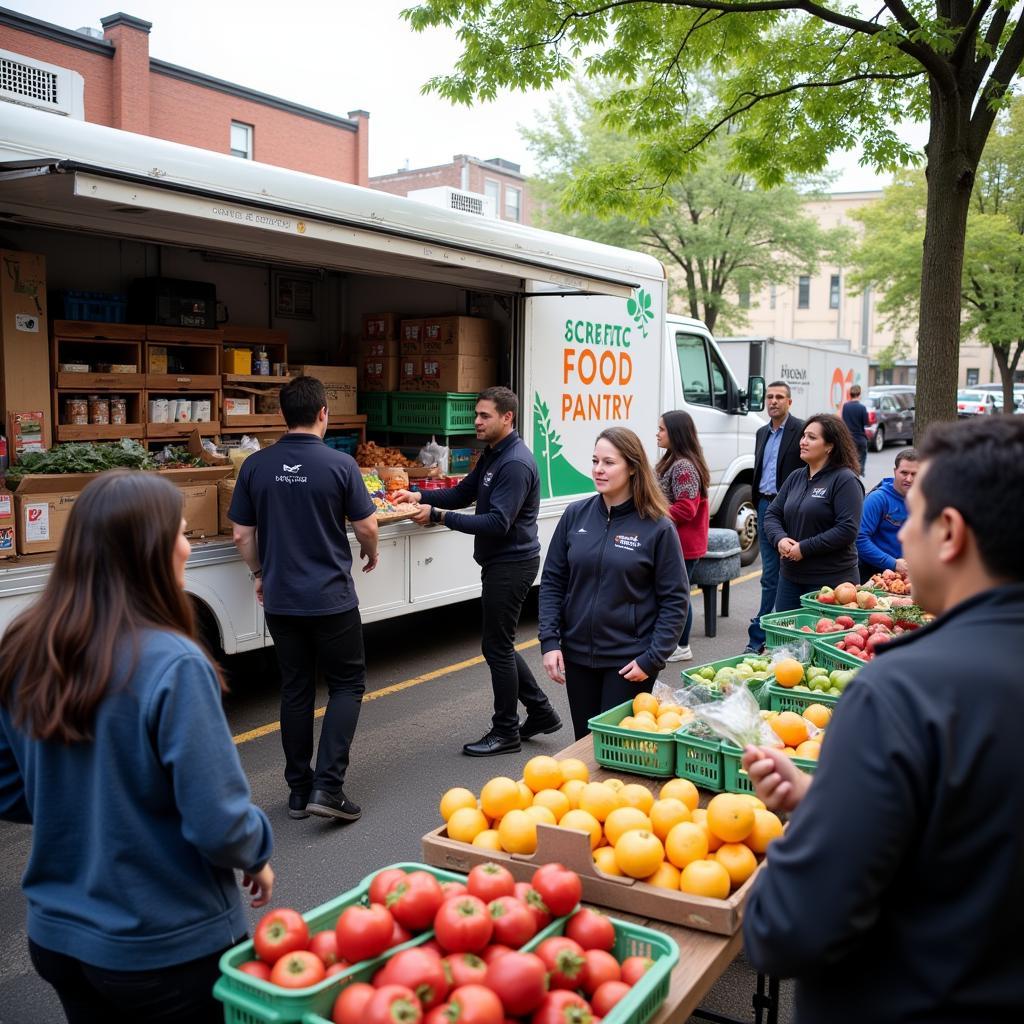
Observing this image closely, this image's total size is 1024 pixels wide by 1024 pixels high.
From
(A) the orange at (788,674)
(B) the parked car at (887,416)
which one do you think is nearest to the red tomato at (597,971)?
(A) the orange at (788,674)

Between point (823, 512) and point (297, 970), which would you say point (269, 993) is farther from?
point (823, 512)

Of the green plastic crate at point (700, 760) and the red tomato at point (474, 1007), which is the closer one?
the red tomato at point (474, 1007)

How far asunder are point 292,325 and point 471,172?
37621 millimetres

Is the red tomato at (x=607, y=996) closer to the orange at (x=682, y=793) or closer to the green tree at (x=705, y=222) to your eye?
the orange at (x=682, y=793)

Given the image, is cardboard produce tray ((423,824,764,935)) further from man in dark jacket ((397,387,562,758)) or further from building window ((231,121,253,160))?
building window ((231,121,253,160))

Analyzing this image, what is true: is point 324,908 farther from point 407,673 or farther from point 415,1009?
point 407,673

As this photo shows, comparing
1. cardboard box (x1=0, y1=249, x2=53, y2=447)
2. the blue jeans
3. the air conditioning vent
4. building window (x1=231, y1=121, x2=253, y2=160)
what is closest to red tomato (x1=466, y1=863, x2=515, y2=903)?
the air conditioning vent

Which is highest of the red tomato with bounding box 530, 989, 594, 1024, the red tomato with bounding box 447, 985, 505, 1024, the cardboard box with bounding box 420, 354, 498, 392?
the cardboard box with bounding box 420, 354, 498, 392

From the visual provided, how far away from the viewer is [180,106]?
80.2ft

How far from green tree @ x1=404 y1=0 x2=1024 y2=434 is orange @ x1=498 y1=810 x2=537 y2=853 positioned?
6449 millimetres

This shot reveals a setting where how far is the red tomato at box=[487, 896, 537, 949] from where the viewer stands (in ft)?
7.13

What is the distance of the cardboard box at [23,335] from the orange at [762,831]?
502 cm

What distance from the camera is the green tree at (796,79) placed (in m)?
7.93

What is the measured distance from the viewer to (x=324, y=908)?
2311 millimetres
